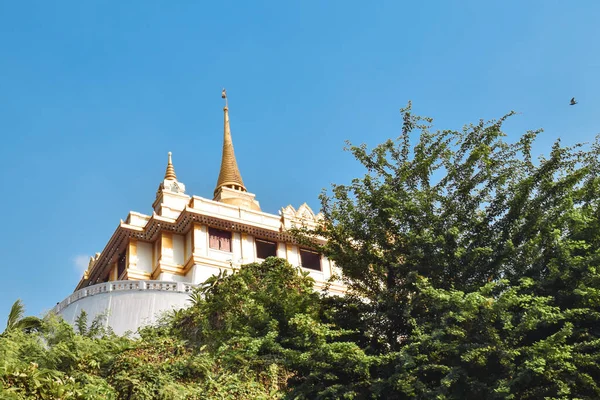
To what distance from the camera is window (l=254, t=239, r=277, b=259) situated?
101 ft

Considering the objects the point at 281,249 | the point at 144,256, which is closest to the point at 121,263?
the point at 144,256

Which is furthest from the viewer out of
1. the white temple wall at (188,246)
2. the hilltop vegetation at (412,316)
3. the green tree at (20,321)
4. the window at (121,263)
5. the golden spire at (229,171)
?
the golden spire at (229,171)

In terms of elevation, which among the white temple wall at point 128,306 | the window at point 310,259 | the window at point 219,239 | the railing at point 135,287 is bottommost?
the white temple wall at point 128,306

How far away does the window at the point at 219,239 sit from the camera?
97.5ft

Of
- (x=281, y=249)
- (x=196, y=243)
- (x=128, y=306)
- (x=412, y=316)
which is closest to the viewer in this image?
(x=412, y=316)

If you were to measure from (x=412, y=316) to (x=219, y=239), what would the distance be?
1581 cm

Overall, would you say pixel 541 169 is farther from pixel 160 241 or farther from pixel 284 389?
pixel 160 241

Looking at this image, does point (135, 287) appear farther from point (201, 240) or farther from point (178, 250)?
point (178, 250)

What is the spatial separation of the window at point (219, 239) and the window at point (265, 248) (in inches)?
48.0

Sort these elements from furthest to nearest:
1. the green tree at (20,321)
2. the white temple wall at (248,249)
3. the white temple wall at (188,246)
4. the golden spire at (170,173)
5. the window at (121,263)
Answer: the golden spire at (170,173) < the window at (121,263) < the white temple wall at (248,249) < the white temple wall at (188,246) < the green tree at (20,321)

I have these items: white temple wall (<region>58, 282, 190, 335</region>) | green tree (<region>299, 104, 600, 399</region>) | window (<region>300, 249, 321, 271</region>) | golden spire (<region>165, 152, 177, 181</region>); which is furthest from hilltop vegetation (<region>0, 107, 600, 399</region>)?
golden spire (<region>165, 152, 177, 181</region>)

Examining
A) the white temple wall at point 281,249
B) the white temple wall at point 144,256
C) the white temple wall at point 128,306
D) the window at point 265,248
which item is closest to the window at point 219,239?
the window at point 265,248

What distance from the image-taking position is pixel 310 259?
31.3 metres

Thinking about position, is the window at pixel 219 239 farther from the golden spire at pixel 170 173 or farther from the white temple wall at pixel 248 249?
the golden spire at pixel 170 173
